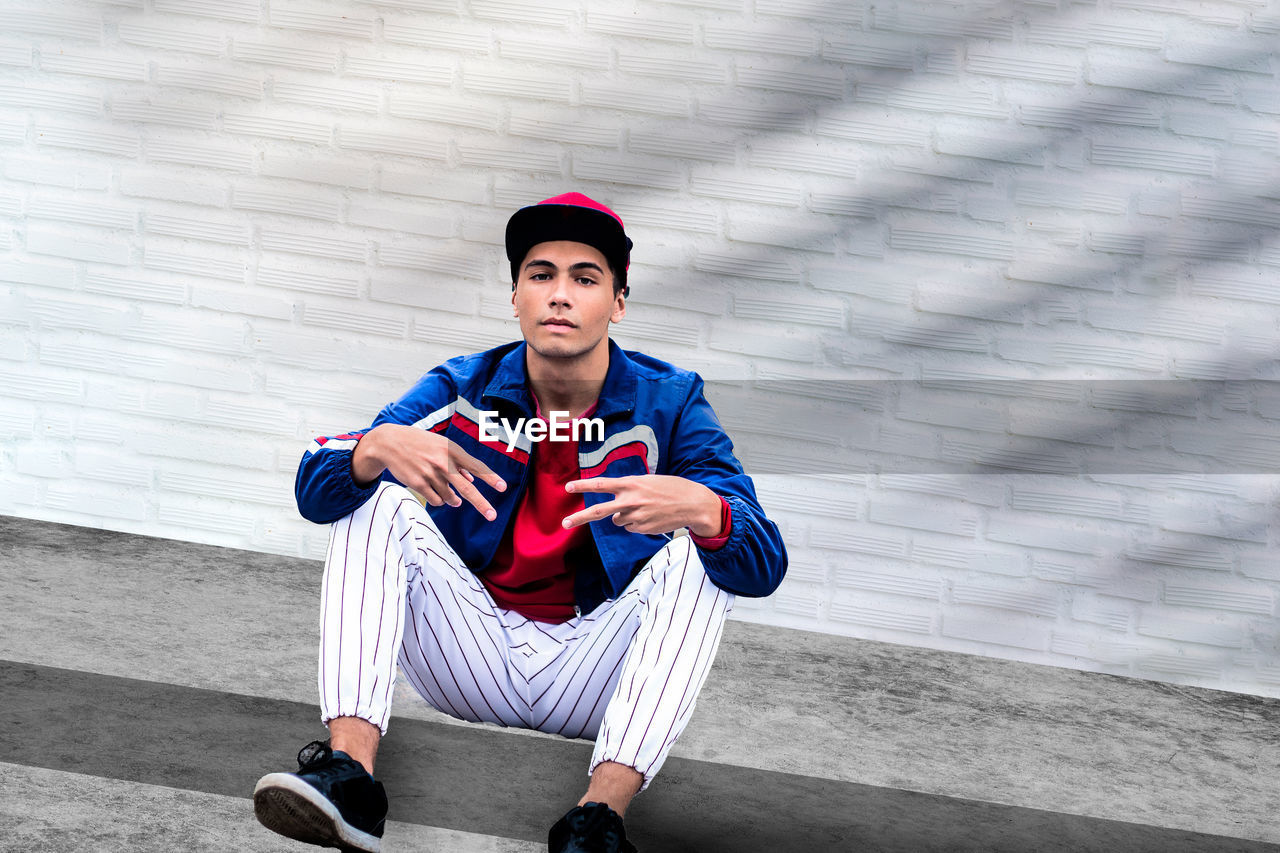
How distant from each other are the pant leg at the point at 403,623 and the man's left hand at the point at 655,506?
0.86 ft

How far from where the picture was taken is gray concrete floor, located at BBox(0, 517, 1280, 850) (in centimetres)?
193

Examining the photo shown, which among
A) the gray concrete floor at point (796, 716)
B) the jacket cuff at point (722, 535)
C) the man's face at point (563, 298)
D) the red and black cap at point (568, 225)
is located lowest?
the gray concrete floor at point (796, 716)

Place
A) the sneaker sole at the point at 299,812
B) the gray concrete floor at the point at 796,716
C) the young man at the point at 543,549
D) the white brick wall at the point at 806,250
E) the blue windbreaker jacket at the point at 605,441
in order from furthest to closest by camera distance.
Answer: the white brick wall at the point at 806,250, the gray concrete floor at the point at 796,716, the blue windbreaker jacket at the point at 605,441, the young man at the point at 543,549, the sneaker sole at the point at 299,812

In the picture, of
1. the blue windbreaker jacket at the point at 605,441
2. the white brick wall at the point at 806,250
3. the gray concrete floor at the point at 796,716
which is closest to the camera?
the blue windbreaker jacket at the point at 605,441

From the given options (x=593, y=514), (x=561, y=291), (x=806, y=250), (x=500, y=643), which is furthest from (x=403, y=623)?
(x=806, y=250)

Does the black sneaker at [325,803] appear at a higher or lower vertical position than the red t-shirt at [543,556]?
lower

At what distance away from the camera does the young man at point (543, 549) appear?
1545 millimetres

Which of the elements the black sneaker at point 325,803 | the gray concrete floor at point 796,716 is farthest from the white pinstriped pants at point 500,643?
the gray concrete floor at point 796,716

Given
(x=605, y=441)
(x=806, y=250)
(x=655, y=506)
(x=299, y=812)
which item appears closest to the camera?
(x=299, y=812)

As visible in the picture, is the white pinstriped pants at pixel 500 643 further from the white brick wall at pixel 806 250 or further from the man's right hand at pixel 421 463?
the white brick wall at pixel 806 250

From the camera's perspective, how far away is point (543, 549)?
1.83m

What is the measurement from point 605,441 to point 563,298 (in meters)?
0.23

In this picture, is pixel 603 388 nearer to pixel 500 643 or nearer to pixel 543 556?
pixel 543 556

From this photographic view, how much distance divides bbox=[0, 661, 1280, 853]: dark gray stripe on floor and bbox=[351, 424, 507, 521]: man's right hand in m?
0.51
